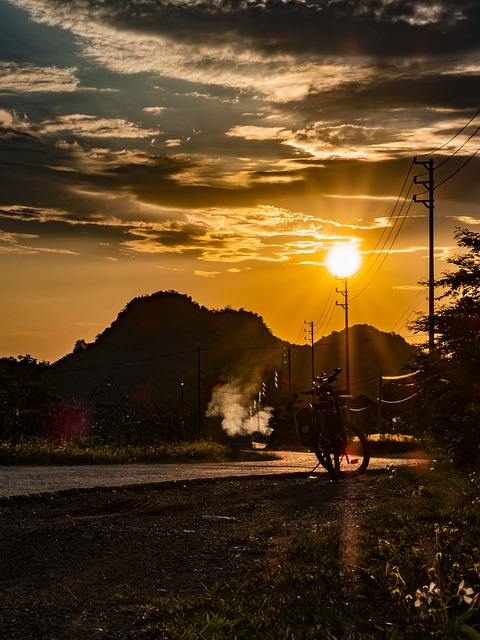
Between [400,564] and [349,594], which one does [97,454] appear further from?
[349,594]

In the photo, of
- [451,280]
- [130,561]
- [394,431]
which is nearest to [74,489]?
[130,561]

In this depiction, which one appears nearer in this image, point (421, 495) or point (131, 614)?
point (131, 614)

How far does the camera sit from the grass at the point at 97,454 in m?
22.7

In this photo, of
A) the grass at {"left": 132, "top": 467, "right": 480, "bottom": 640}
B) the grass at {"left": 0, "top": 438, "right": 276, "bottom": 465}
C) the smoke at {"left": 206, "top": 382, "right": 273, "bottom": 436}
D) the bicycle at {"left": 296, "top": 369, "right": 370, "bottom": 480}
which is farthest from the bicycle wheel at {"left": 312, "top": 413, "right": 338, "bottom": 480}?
the smoke at {"left": 206, "top": 382, "right": 273, "bottom": 436}

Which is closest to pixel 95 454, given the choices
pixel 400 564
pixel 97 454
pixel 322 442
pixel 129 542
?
pixel 97 454

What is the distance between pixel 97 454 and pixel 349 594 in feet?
58.2

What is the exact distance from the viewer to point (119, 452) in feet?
82.7

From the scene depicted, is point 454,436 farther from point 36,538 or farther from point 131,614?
point 131,614

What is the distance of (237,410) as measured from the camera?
442 ft

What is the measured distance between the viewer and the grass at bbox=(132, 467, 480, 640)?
5.60 meters

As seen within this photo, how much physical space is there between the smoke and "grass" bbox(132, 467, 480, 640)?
88.6 meters

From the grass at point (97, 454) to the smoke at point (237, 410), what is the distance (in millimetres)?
68823

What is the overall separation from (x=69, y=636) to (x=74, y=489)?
815cm

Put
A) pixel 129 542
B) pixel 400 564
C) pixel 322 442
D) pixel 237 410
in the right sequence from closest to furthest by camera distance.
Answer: pixel 400 564 → pixel 129 542 → pixel 322 442 → pixel 237 410
